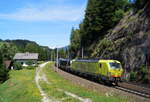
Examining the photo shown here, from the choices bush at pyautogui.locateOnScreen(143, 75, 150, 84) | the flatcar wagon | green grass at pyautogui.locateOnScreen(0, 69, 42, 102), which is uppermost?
the flatcar wagon

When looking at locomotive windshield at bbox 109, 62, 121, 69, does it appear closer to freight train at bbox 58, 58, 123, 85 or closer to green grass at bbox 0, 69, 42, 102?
freight train at bbox 58, 58, 123, 85

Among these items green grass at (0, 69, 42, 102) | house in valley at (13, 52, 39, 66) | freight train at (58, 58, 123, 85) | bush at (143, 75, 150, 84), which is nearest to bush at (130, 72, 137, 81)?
bush at (143, 75, 150, 84)

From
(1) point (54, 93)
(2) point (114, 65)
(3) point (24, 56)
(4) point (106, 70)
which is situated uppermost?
(3) point (24, 56)

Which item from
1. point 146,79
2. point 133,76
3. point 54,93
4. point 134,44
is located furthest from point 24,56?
point 54,93

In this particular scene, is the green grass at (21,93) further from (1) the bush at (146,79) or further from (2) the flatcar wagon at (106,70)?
(1) the bush at (146,79)

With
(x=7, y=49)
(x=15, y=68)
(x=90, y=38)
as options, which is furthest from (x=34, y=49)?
(x=90, y=38)

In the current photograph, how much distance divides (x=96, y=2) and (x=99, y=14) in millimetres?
4136

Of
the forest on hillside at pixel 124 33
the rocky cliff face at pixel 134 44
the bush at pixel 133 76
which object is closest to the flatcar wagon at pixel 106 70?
the bush at pixel 133 76

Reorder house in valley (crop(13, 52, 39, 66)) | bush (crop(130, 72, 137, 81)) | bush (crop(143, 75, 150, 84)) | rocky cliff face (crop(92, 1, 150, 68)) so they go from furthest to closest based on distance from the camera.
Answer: house in valley (crop(13, 52, 39, 66))
rocky cliff face (crop(92, 1, 150, 68))
bush (crop(130, 72, 137, 81))
bush (crop(143, 75, 150, 84))

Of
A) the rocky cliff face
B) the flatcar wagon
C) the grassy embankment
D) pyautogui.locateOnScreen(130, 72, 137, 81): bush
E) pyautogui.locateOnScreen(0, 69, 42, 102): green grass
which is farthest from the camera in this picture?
the rocky cliff face

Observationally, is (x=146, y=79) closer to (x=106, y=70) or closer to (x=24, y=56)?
(x=106, y=70)

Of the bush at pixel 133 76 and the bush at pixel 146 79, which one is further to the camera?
the bush at pixel 133 76

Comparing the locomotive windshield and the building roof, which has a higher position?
the building roof

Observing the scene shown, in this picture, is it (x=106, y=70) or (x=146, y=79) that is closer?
(x=146, y=79)
